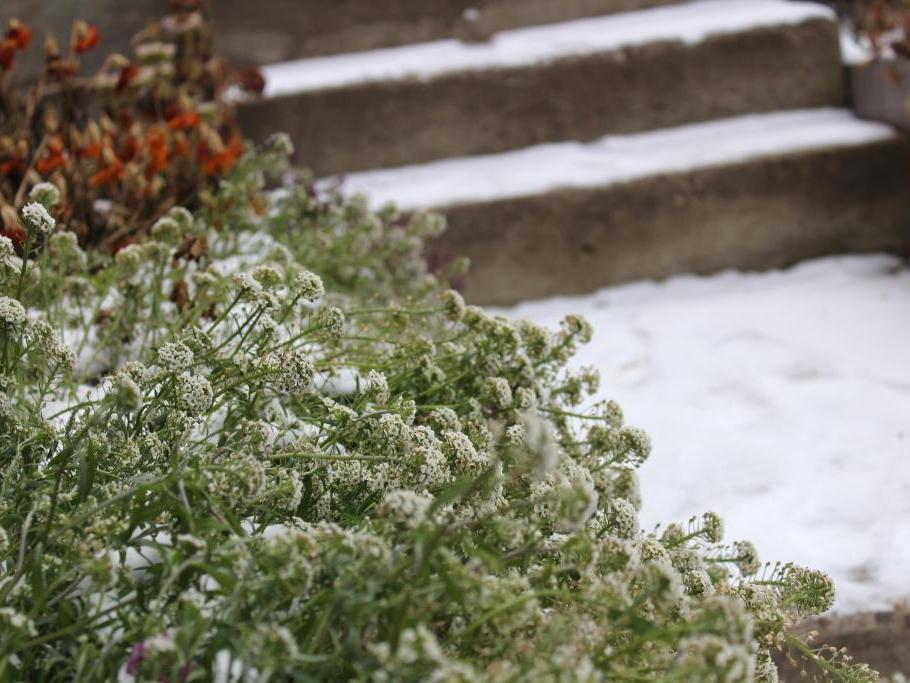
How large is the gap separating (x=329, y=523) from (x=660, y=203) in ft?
7.00

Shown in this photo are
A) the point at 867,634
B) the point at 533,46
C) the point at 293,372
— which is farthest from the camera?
the point at 533,46

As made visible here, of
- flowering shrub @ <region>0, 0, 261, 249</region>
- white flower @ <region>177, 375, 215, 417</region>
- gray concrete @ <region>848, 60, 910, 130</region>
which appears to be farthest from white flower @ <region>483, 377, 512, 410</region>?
gray concrete @ <region>848, 60, 910, 130</region>

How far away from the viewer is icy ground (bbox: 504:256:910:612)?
188 cm

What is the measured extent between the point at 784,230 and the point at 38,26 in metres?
2.29

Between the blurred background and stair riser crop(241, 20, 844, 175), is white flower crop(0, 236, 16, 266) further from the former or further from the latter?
stair riser crop(241, 20, 844, 175)

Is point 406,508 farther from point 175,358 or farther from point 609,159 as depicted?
point 609,159

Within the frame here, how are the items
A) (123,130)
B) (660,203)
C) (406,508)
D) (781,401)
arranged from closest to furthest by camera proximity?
(406,508), (781,401), (123,130), (660,203)

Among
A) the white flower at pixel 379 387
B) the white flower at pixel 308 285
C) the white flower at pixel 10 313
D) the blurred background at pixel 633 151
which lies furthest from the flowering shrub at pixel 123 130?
the white flower at pixel 379 387

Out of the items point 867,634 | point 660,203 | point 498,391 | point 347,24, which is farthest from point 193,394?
point 347,24

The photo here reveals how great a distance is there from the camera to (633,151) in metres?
3.14

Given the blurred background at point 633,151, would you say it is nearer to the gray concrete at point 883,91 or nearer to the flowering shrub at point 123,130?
the gray concrete at point 883,91

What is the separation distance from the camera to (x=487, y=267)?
299cm

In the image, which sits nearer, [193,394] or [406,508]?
[406,508]

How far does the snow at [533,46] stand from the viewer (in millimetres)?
3170
